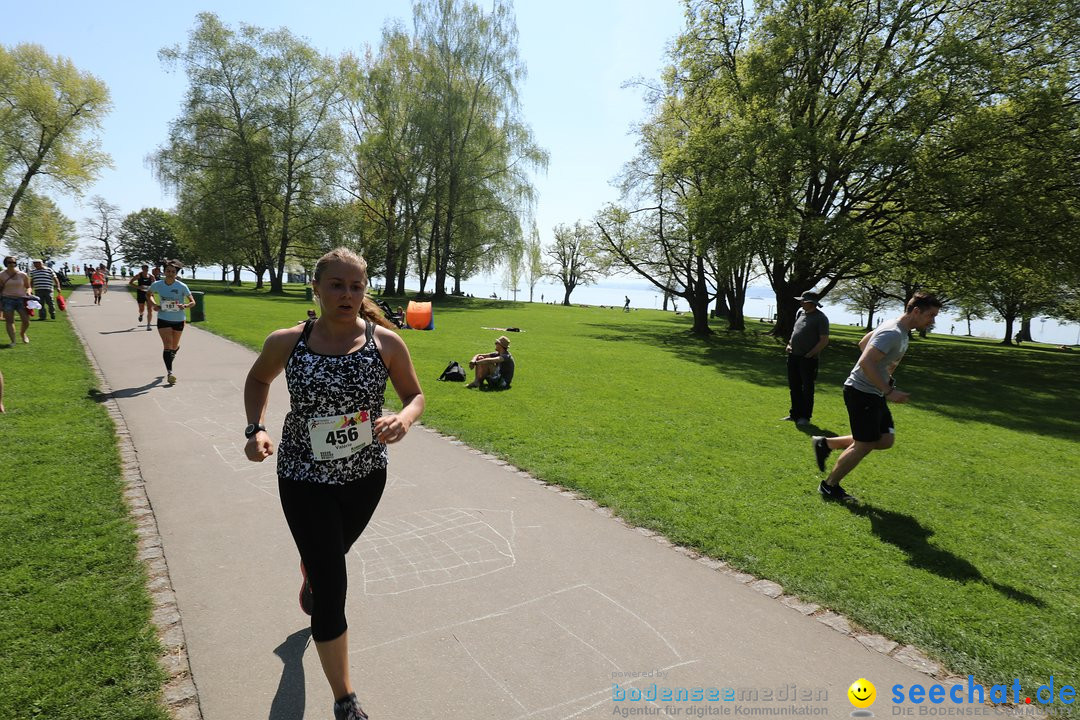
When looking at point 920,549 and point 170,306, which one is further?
point 170,306

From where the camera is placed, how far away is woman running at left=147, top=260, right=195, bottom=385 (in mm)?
8992

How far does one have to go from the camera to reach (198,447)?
6.44 metres

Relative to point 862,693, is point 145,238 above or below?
above

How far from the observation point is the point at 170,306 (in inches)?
361

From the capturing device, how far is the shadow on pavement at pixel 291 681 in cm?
254

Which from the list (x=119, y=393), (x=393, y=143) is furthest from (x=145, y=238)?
(x=119, y=393)

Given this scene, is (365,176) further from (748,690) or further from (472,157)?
(748,690)

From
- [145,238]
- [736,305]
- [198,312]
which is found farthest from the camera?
[145,238]

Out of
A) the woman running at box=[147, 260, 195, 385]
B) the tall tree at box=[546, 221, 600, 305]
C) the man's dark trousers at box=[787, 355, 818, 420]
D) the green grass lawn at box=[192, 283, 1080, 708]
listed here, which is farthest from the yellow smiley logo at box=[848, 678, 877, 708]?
the tall tree at box=[546, 221, 600, 305]

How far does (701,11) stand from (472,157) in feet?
56.5

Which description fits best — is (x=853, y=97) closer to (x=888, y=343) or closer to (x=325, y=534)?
(x=888, y=343)

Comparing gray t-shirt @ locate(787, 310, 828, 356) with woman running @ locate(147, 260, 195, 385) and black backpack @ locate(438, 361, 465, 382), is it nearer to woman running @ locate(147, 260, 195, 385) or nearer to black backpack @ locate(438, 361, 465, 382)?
black backpack @ locate(438, 361, 465, 382)

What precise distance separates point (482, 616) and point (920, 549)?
3.77 metres

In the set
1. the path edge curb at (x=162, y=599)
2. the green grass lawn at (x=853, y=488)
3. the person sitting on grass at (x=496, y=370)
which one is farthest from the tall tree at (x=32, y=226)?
the path edge curb at (x=162, y=599)
